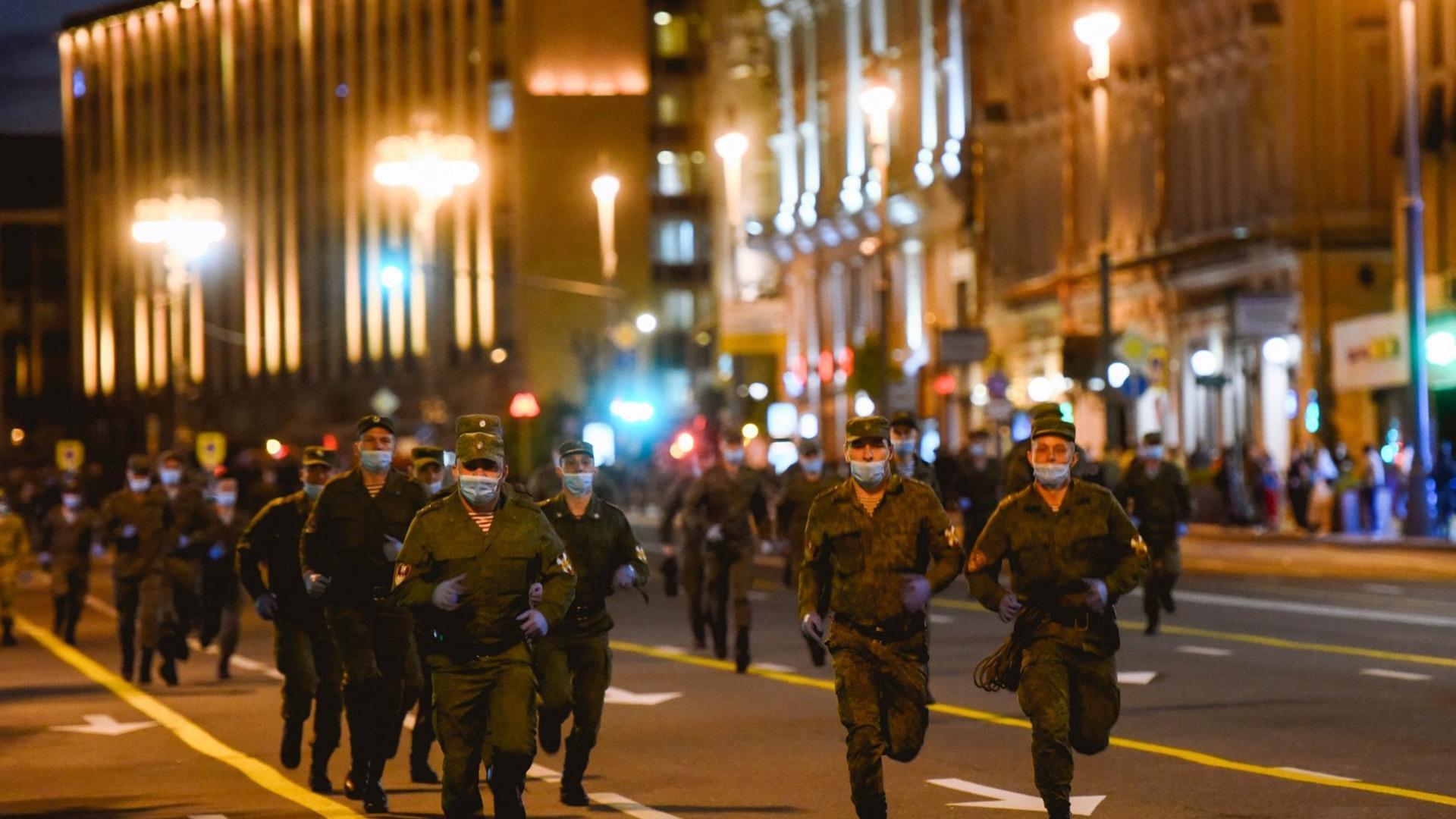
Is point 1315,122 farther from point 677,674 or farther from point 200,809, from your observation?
point 200,809

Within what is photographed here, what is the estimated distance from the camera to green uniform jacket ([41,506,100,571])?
26.8 meters

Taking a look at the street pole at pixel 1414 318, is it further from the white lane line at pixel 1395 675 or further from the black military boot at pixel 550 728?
the black military boot at pixel 550 728

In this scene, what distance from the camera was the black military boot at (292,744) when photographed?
1454cm

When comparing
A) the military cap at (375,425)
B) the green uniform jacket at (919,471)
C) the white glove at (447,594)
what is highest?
the military cap at (375,425)

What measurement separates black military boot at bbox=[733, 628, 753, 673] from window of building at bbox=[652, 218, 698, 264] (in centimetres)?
9337

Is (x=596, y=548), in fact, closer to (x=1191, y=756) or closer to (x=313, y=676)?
(x=313, y=676)

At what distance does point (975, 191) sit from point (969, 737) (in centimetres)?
5719

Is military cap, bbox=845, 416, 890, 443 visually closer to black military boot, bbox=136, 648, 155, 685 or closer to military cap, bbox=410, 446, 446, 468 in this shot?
military cap, bbox=410, 446, 446, 468

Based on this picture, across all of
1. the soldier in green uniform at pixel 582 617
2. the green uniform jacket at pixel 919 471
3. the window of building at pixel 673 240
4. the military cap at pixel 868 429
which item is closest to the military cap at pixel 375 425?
the soldier in green uniform at pixel 582 617

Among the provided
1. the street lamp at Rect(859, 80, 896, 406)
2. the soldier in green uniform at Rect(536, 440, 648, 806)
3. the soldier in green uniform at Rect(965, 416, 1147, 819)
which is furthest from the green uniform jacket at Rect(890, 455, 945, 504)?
the street lamp at Rect(859, 80, 896, 406)

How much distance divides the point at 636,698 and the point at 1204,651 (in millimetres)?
5115

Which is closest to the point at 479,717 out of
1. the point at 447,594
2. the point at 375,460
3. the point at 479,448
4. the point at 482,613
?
the point at 482,613

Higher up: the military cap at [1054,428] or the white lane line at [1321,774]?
the military cap at [1054,428]

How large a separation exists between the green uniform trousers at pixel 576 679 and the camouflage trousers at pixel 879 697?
240 centimetres
